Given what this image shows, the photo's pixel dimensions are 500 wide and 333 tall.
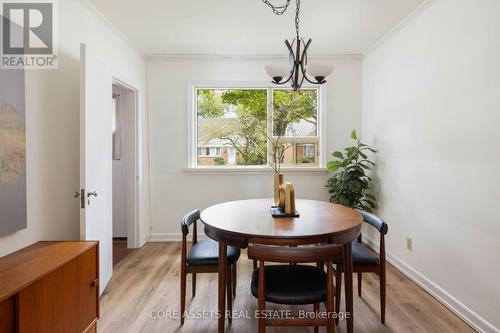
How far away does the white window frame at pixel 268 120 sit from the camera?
375 centimetres

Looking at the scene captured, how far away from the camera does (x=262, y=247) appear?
1.36 metres

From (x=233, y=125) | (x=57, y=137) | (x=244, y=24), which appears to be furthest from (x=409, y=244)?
(x=57, y=137)

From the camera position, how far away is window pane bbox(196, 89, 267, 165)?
384 cm

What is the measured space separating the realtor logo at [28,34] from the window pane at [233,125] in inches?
77.7

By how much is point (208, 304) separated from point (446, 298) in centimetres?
189

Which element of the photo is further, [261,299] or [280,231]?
[280,231]

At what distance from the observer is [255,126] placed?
3834 millimetres

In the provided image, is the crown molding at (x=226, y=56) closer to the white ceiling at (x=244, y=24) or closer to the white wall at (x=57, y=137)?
the white ceiling at (x=244, y=24)

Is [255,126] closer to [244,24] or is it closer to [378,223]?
[244,24]

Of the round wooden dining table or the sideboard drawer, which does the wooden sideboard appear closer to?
the sideboard drawer

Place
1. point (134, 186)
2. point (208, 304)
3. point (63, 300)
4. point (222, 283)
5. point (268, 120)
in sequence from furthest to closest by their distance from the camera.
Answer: point (268, 120)
point (134, 186)
point (208, 304)
point (222, 283)
point (63, 300)

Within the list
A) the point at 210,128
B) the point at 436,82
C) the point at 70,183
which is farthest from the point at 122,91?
the point at 436,82

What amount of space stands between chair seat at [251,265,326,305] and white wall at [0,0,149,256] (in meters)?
1.54

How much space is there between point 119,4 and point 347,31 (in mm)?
2287
